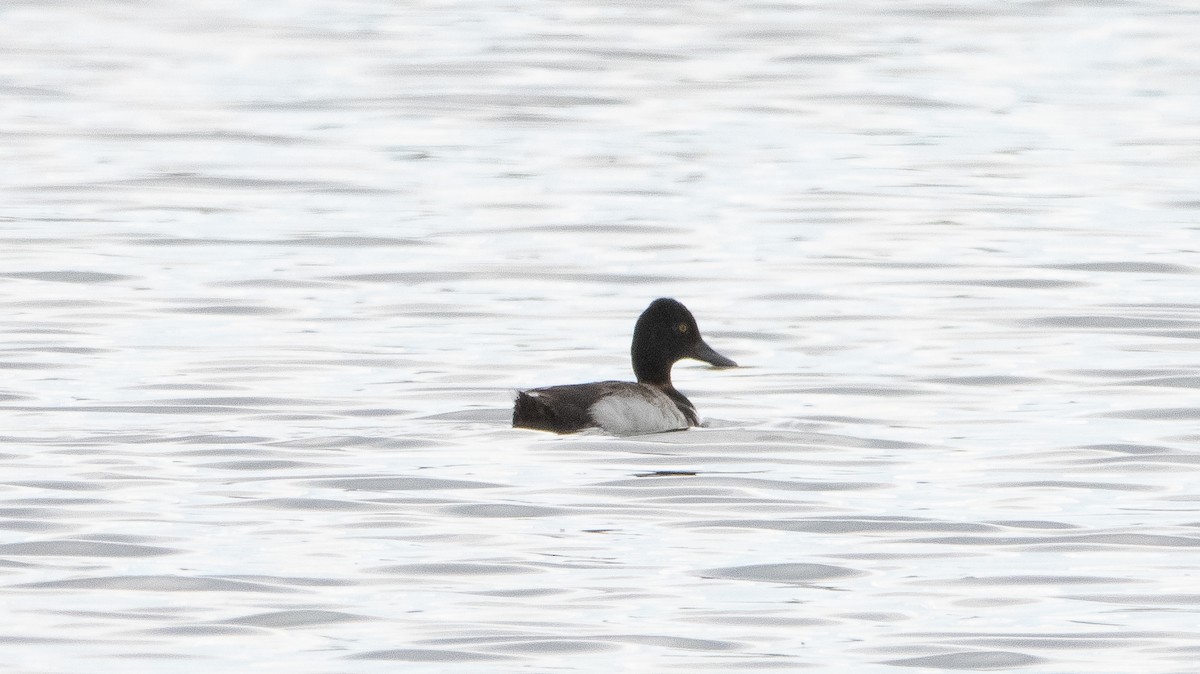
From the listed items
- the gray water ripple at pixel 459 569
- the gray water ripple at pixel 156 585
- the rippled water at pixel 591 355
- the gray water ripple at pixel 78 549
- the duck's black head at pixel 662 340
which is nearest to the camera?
the rippled water at pixel 591 355

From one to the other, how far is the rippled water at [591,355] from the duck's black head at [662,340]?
0.34m

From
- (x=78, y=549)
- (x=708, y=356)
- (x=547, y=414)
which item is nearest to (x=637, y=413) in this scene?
(x=547, y=414)

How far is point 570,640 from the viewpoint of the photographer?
748 centimetres

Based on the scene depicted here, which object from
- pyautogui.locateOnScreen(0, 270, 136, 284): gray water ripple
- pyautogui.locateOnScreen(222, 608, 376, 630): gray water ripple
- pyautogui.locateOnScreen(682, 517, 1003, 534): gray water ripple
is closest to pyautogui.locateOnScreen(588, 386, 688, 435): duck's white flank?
pyautogui.locateOnScreen(682, 517, 1003, 534): gray water ripple

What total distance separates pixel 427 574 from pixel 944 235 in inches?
399

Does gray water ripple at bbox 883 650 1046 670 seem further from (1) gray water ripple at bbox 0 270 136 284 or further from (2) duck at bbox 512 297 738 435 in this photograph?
(1) gray water ripple at bbox 0 270 136 284

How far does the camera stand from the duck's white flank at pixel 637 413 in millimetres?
Result: 11023

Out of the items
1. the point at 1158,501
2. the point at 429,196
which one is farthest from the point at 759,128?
the point at 1158,501

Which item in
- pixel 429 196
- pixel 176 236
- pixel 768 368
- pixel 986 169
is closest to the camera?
pixel 768 368

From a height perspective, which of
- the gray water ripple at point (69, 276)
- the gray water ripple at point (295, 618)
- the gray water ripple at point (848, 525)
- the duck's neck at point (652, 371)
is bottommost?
the gray water ripple at point (69, 276)

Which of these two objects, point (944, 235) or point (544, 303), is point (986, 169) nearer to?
point (944, 235)

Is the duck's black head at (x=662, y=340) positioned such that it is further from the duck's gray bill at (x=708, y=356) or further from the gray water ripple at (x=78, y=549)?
the gray water ripple at (x=78, y=549)

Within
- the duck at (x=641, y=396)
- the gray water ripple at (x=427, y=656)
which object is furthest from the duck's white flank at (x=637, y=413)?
the gray water ripple at (x=427, y=656)

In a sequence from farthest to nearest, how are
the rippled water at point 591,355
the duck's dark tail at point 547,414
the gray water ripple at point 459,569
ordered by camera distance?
the duck's dark tail at point 547,414 < the gray water ripple at point 459,569 < the rippled water at point 591,355
